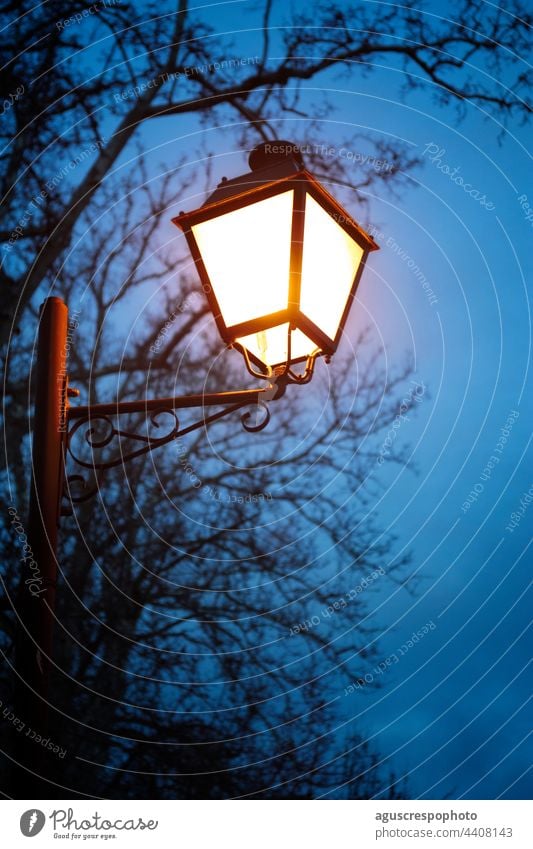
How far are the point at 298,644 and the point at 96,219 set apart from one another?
4.44 m

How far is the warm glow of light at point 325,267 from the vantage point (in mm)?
3090

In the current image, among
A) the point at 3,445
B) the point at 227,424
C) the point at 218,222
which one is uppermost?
the point at 227,424

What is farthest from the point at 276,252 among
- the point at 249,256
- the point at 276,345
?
the point at 276,345

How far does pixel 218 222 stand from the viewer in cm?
317

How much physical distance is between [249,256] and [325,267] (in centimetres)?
30

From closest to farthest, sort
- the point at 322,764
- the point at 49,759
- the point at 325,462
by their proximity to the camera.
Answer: the point at 49,759
the point at 322,764
the point at 325,462

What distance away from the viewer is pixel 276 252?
3.07 meters

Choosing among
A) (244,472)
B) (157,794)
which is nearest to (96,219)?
(244,472)

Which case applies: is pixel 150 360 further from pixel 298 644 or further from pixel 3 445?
pixel 298 644
